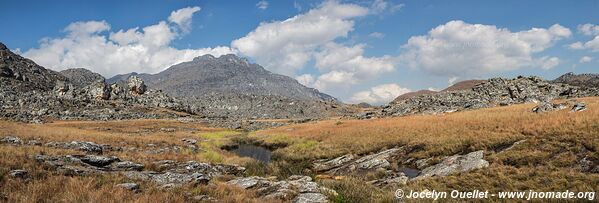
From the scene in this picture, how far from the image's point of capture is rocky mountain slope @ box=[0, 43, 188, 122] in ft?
348

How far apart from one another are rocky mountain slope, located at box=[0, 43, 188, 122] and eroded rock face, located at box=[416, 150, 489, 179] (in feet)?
295

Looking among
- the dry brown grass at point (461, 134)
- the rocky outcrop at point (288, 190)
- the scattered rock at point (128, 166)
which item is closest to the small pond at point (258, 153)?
the dry brown grass at point (461, 134)

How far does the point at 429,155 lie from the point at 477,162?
607 cm

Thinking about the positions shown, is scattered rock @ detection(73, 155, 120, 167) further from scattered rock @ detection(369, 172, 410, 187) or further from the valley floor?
scattered rock @ detection(369, 172, 410, 187)

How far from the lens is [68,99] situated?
427 ft

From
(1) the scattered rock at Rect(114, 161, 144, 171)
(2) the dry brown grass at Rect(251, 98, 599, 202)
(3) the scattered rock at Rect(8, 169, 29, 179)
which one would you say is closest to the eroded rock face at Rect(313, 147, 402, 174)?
(2) the dry brown grass at Rect(251, 98, 599, 202)

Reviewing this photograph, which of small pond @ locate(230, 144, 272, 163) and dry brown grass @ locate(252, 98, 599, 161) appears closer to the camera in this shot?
dry brown grass @ locate(252, 98, 599, 161)

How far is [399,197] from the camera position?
15.9 m

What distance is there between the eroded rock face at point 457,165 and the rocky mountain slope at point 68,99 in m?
90.0

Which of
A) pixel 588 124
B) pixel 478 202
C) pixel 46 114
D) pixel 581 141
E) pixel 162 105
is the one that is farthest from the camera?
pixel 162 105

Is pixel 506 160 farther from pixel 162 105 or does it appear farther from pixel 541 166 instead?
pixel 162 105

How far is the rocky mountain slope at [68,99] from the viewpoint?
106m

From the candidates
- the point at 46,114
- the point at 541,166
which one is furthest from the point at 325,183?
the point at 46,114

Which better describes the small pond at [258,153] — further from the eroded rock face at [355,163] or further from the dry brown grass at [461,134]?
the eroded rock face at [355,163]
